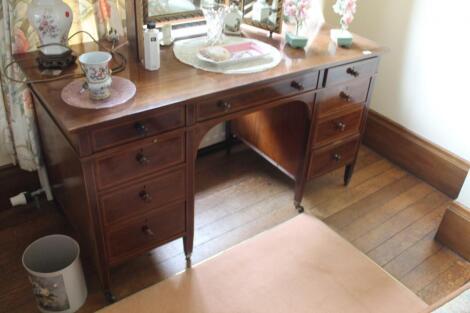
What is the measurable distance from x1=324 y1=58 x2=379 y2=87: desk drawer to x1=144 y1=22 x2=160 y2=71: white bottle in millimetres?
702

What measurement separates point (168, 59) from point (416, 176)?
1.60 metres

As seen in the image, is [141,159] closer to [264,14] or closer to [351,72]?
[264,14]

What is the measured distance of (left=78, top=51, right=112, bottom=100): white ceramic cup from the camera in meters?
1.35

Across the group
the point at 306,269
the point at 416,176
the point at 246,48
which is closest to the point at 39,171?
the point at 246,48

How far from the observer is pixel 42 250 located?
5.49 feet

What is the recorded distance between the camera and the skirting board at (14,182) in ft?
6.48

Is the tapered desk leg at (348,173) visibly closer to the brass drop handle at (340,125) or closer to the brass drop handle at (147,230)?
the brass drop handle at (340,125)

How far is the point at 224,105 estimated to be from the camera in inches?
61.8

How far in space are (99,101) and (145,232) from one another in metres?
0.52

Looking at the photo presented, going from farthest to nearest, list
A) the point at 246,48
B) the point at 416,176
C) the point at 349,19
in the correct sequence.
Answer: the point at 416,176 → the point at 349,19 → the point at 246,48

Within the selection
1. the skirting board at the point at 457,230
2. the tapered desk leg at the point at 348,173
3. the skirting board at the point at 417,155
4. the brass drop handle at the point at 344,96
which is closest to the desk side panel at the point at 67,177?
the brass drop handle at the point at 344,96

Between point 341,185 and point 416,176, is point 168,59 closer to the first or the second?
point 341,185

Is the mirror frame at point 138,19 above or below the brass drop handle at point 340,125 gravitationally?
above

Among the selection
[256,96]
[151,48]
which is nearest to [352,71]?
[256,96]
